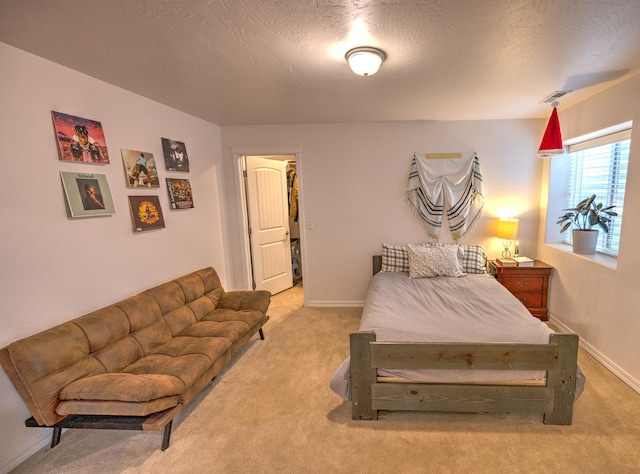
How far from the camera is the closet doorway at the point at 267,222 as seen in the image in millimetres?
3885

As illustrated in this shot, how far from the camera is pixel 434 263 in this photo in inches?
126

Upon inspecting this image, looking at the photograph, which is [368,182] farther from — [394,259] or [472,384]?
[472,384]

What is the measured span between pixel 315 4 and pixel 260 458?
2260 mm

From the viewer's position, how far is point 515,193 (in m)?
3.50

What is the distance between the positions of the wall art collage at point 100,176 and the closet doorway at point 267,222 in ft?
3.63

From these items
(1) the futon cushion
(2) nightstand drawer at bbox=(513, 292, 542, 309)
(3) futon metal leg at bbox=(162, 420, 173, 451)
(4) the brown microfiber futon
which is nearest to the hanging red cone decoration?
(2) nightstand drawer at bbox=(513, 292, 542, 309)

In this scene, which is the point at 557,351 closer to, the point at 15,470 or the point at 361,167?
the point at 361,167

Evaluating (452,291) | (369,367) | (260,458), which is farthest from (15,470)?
(452,291)

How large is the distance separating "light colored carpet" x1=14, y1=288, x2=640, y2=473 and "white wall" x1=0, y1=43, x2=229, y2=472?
0.55 m

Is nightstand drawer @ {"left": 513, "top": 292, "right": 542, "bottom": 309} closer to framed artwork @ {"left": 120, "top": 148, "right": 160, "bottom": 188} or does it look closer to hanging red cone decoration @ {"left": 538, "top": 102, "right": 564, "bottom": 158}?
hanging red cone decoration @ {"left": 538, "top": 102, "right": 564, "bottom": 158}

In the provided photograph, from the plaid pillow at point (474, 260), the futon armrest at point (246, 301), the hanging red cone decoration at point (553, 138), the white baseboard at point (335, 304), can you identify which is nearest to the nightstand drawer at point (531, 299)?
the plaid pillow at point (474, 260)

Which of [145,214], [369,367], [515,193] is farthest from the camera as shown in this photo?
[515,193]

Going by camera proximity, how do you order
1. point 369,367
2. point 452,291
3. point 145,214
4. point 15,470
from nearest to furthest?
1. point 15,470
2. point 369,367
3. point 145,214
4. point 452,291

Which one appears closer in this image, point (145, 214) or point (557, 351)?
point (557, 351)
